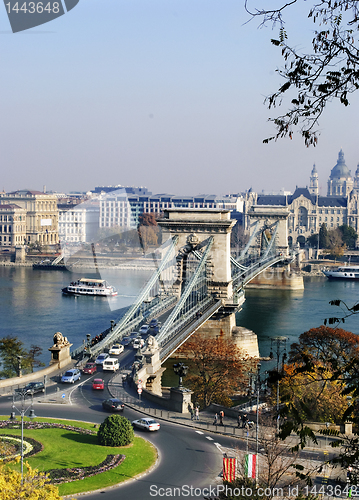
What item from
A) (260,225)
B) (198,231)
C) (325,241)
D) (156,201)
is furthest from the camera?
(156,201)

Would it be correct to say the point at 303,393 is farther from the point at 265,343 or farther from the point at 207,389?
the point at 265,343

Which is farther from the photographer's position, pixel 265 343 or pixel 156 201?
pixel 156 201

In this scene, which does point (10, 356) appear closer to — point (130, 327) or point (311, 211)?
point (130, 327)

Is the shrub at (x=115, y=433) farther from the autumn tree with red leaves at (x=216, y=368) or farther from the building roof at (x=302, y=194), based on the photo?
the building roof at (x=302, y=194)

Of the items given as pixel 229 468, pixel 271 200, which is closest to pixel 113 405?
pixel 229 468

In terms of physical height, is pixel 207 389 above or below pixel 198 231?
below

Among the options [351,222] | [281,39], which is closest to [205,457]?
[281,39]
